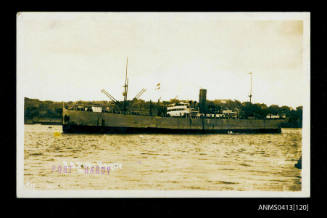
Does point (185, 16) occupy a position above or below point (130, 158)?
above

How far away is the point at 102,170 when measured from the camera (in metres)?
5.98

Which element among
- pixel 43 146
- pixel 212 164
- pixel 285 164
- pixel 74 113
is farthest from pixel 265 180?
pixel 74 113

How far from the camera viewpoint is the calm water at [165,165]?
5.75 metres

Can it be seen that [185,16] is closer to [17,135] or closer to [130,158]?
[130,158]

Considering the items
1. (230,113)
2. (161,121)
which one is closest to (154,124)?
(161,121)

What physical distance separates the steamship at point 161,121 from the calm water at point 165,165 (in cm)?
78

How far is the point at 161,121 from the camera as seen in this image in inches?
484

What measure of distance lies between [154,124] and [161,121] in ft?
2.51

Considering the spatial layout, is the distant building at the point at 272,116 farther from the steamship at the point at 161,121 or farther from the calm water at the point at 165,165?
the calm water at the point at 165,165

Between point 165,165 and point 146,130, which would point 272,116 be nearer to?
point 165,165
